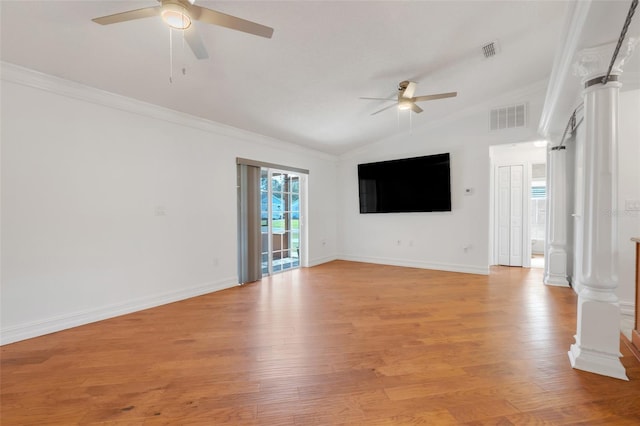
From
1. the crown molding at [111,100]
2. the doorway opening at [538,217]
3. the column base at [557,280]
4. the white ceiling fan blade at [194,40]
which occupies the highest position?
the crown molding at [111,100]

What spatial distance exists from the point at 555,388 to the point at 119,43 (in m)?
4.46

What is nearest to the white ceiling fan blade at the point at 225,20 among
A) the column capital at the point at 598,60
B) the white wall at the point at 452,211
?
the column capital at the point at 598,60

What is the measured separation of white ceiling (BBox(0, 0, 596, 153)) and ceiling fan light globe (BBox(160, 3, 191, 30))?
0.55m

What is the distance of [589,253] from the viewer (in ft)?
7.10

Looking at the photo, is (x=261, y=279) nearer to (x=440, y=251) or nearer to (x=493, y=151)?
(x=440, y=251)

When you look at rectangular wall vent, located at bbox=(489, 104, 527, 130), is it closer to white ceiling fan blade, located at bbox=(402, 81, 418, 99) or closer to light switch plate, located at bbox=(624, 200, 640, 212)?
light switch plate, located at bbox=(624, 200, 640, 212)

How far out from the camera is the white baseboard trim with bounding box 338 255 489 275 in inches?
209

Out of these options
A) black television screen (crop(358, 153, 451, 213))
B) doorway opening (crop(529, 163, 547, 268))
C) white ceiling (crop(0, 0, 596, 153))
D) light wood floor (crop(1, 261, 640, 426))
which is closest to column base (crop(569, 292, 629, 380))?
Result: light wood floor (crop(1, 261, 640, 426))

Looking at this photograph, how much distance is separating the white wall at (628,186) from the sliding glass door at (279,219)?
16.3 feet

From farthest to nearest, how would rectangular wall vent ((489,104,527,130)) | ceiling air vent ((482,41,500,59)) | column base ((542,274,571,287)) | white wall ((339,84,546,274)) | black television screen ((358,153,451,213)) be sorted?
black television screen ((358,153,451,213)), white wall ((339,84,546,274)), rectangular wall vent ((489,104,527,130)), column base ((542,274,571,287)), ceiling air vent ((482,41,500,59))

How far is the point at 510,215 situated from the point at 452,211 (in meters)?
1.59

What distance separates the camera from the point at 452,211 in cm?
557

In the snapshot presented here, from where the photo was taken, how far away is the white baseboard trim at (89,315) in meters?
2.66

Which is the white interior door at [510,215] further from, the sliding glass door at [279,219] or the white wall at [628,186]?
the sliding glass door at [279,219]
